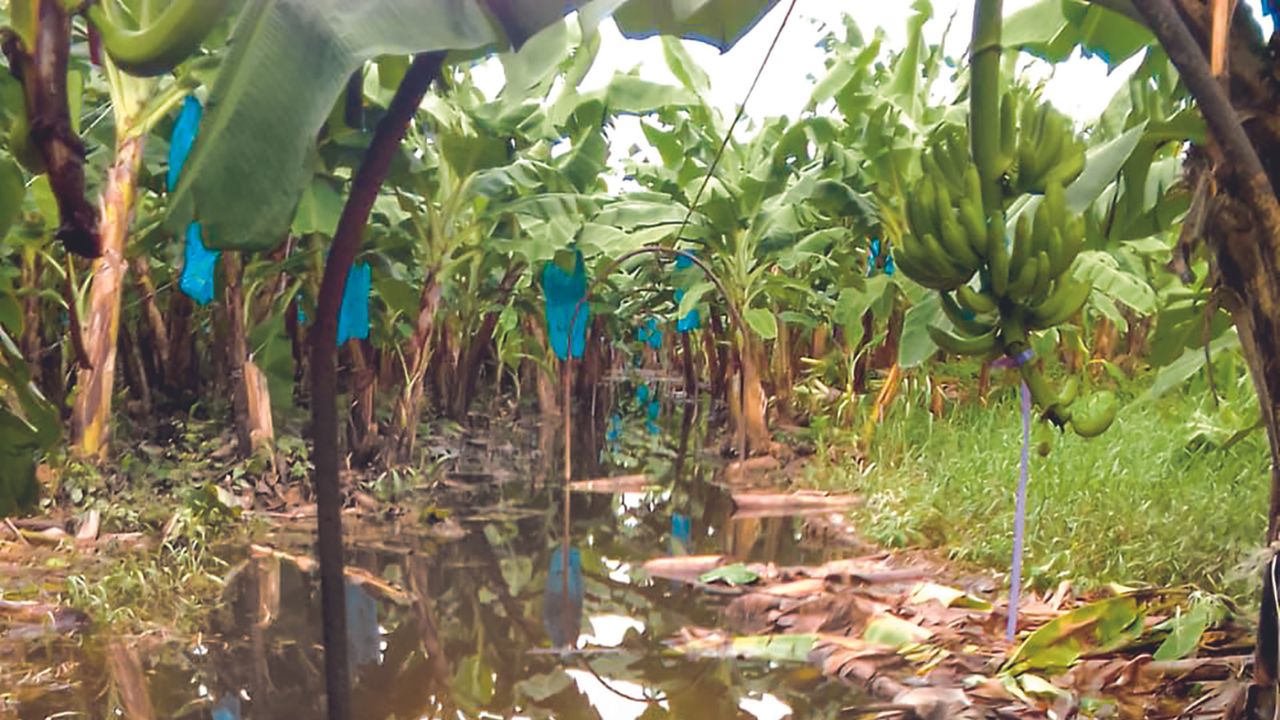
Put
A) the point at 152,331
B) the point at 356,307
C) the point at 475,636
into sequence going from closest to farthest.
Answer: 1. the point at 475,636
2. the point at 356,307
3. the point at 152,331

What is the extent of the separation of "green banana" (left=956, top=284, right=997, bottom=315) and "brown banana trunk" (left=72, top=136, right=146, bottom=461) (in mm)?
2935

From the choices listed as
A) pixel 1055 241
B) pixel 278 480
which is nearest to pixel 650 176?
pixel 278 480

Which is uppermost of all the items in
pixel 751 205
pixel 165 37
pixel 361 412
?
pixel 751 205

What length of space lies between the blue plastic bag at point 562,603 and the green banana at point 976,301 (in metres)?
1.50

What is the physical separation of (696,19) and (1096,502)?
2.17 m

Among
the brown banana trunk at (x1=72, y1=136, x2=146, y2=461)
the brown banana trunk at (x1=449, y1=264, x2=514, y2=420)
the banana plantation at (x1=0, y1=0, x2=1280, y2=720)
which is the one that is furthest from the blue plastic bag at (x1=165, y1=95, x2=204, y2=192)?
the brown banana trunk at (x1=449, y1=264, x2=514, y2=420)

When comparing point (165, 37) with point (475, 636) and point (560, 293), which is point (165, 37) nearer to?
point (475, 636)

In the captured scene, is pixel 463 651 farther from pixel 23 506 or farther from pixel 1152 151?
pixel 1152 151

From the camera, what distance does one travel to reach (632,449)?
656 centimetres

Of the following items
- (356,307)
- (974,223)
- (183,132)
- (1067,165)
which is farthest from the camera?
(356,307)

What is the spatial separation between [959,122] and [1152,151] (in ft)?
7.08

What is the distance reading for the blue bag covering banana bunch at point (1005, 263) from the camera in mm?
1130

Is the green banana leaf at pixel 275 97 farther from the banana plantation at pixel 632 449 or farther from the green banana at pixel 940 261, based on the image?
the green banana at pixel 940 261

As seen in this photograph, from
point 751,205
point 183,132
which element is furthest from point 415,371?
point 183,132
